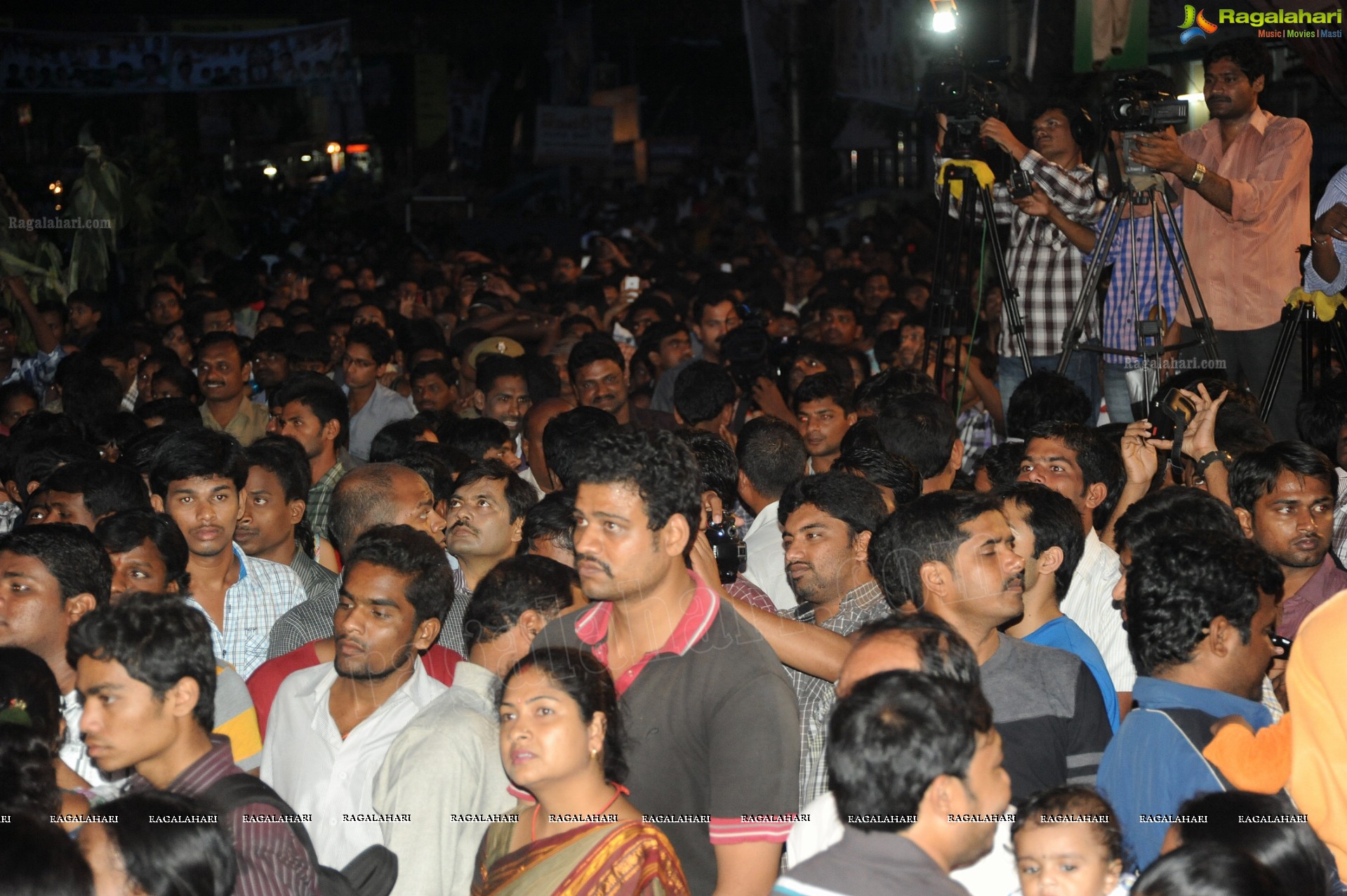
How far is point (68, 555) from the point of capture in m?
3.46

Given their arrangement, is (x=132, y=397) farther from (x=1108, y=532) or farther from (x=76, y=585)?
(x=1108, y=532)

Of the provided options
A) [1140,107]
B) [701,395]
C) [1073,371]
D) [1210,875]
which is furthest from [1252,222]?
[1210,875]

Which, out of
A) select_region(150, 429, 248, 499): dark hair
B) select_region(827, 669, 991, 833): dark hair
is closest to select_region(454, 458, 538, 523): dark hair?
select_region(150, 429, 248, 499): dark hair

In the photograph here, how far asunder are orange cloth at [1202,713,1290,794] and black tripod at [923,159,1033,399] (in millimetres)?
3456

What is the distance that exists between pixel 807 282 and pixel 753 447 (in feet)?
24.7

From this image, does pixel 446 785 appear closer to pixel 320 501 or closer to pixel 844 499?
pixel 844 499

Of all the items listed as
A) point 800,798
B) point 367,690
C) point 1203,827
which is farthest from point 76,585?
point 1203,827

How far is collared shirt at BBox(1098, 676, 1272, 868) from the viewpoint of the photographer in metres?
2.44

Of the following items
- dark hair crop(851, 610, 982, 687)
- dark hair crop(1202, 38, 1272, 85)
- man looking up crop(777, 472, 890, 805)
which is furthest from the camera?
dark hair crop(1202, 38, 1272, 85)

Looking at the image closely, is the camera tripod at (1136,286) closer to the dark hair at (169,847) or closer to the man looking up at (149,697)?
the man looking up at (149,697)

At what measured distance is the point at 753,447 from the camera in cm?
482

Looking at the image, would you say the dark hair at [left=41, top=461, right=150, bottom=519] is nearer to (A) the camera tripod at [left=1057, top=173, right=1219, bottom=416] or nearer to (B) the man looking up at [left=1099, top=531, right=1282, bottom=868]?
(B) the man looking up at [left=1099, top=531, right=1282, bottom=868]

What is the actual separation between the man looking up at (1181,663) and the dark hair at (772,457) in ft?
6.52

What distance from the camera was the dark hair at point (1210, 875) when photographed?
2.00 m
